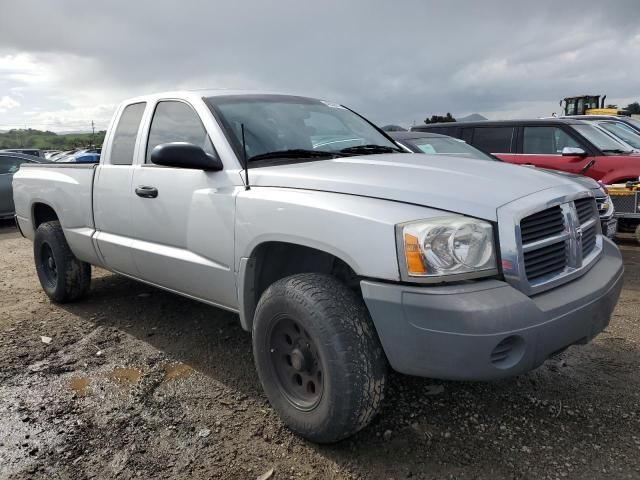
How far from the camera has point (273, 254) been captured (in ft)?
9.87

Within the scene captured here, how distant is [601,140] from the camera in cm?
797

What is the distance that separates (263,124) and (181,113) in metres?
0.66

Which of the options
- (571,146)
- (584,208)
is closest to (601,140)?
(571,146)

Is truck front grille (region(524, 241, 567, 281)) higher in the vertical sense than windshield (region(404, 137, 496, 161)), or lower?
lower

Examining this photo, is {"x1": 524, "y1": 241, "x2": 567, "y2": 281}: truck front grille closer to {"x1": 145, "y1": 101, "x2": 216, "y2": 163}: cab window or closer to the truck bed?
{"x1": 145, "y1": 101, "x2": 216, "y2": 163}: cab window

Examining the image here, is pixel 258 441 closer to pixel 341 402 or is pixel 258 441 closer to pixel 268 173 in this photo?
pixel 341 402

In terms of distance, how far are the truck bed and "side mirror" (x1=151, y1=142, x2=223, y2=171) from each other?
1558 mm

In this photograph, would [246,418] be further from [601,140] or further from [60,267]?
[601,140]

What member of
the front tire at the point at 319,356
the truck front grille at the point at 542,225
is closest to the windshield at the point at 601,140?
the truck front grille at the point at 542,225

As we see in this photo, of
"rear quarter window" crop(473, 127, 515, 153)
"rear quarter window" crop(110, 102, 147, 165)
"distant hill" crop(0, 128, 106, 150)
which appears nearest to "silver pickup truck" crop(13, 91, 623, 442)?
"rear quarter window" crop(110, 102, 147, 165)

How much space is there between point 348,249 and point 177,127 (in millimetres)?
1865

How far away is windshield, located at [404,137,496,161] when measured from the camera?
7094 mm

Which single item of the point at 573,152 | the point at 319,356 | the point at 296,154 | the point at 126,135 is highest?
the point at 126,135

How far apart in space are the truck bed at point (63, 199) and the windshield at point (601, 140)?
6.83m
